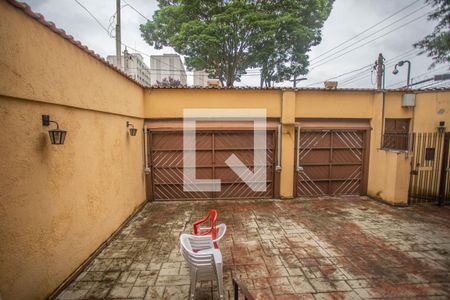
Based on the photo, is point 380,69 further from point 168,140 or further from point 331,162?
point 168,140

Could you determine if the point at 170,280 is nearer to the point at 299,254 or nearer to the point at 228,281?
the point at 228,281

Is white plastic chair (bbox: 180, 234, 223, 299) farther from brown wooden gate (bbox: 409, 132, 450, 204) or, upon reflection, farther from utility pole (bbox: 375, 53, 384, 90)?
utility pole (bbox: 375, 53, 384, 90)

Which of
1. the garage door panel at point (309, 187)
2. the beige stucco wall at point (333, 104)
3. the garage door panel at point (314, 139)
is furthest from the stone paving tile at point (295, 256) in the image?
the beige stucco wall at point (333, 104)

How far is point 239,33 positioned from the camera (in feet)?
43.4

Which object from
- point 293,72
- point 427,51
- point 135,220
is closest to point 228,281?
point 135,220

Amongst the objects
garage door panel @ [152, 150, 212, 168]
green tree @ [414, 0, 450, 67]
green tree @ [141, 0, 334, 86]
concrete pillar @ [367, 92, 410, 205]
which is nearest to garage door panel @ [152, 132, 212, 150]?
garage door panel @ [152, 150, 212, 168]

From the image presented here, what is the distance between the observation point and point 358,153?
338 inches

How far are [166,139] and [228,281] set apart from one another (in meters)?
5.55

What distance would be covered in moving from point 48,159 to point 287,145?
6967mm

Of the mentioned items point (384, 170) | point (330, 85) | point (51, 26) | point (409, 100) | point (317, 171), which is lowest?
point (317, 171)

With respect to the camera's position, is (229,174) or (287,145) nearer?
(287,145)

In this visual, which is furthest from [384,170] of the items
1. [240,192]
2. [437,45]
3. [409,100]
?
[240,192]

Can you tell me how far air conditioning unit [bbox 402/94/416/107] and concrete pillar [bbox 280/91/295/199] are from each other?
3982mm

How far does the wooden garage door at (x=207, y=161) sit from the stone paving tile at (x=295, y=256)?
48.3 inches
